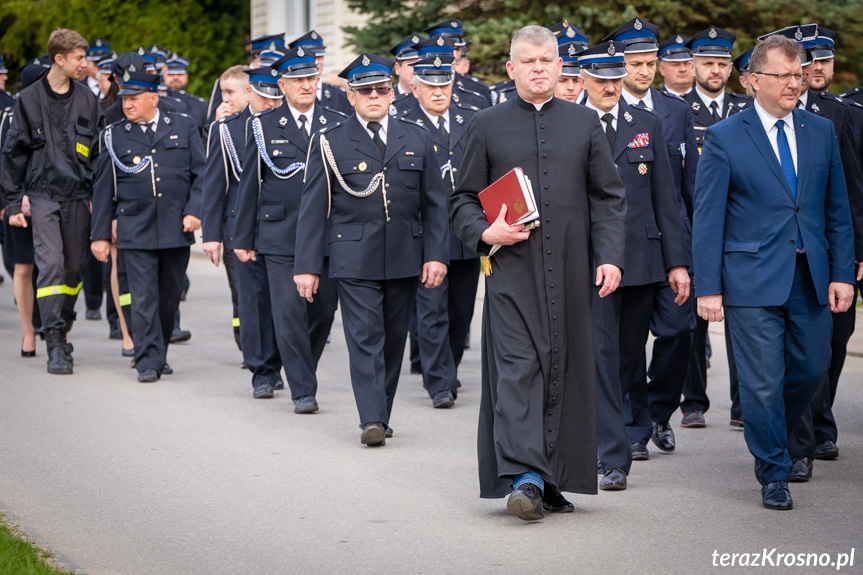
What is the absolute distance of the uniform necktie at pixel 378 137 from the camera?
8.41 meters

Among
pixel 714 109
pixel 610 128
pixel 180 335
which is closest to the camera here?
pixel 610 128

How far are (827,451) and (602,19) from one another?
39.5 feet

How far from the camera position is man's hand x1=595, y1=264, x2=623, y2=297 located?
6.30 meters

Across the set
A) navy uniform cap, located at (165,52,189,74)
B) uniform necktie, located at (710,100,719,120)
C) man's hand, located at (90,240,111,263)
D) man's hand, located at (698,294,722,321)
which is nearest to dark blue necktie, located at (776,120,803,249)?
man's hand, located at (698,294,722,321)

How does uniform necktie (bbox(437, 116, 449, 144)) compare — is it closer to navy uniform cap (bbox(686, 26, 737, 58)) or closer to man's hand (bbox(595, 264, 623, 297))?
navy uniform cap (bbox(686, 26, 737, 58))

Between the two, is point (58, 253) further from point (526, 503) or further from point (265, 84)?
point (526, 503)

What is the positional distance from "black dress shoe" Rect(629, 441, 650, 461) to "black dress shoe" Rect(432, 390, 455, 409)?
1.98m

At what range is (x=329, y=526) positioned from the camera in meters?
6.30

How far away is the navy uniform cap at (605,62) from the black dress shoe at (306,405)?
3197mm

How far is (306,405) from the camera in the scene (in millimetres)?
9312

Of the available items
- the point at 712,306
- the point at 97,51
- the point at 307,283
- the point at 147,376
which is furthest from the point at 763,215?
the point at 97,51

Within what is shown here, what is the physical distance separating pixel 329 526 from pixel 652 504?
1583 mm

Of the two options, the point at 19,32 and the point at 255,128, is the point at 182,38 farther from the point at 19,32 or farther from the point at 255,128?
the point at 255,128

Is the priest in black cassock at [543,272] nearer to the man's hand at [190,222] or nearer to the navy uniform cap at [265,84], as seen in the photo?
the navy uniform cap at [265,84]
